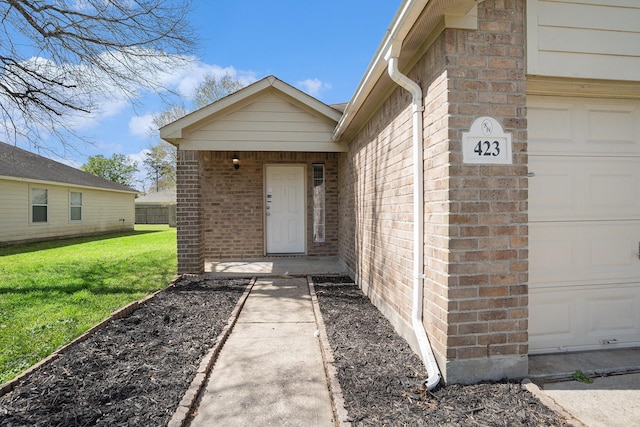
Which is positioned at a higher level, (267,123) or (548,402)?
(267,123)

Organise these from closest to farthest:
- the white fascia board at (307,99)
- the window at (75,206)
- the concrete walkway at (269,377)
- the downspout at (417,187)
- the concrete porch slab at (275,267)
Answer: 1. the concrete walkway at (269,377)
2. the downspout at (417,187)
3. the white fascia board at (307,99)
4. the concrete porch slab at (275,267)
5. the window at (75,206)

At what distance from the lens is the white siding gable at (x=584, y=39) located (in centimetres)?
258

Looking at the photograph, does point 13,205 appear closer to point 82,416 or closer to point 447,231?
point 82,416

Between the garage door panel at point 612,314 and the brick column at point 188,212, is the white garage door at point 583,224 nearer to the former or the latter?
the garage door panel at point 612,314

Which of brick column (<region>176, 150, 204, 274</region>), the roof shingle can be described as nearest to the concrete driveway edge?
brick column (<region>176, 150, 204, 274</region>)

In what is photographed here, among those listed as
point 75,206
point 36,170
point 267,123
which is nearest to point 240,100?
point 267,123

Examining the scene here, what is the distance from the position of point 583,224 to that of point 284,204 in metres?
6.05

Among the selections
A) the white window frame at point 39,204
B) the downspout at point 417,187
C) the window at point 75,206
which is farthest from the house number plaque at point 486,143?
the window at point 75,206

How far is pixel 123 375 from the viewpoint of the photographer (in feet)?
8.87

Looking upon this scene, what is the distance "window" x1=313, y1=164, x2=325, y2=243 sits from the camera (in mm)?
8094

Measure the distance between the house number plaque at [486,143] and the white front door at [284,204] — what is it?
5825 millimetres

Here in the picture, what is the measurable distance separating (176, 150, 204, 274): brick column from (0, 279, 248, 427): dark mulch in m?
2.00

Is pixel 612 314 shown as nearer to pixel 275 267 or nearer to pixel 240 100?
pixel 275 267

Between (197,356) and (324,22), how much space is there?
8.61 meters
